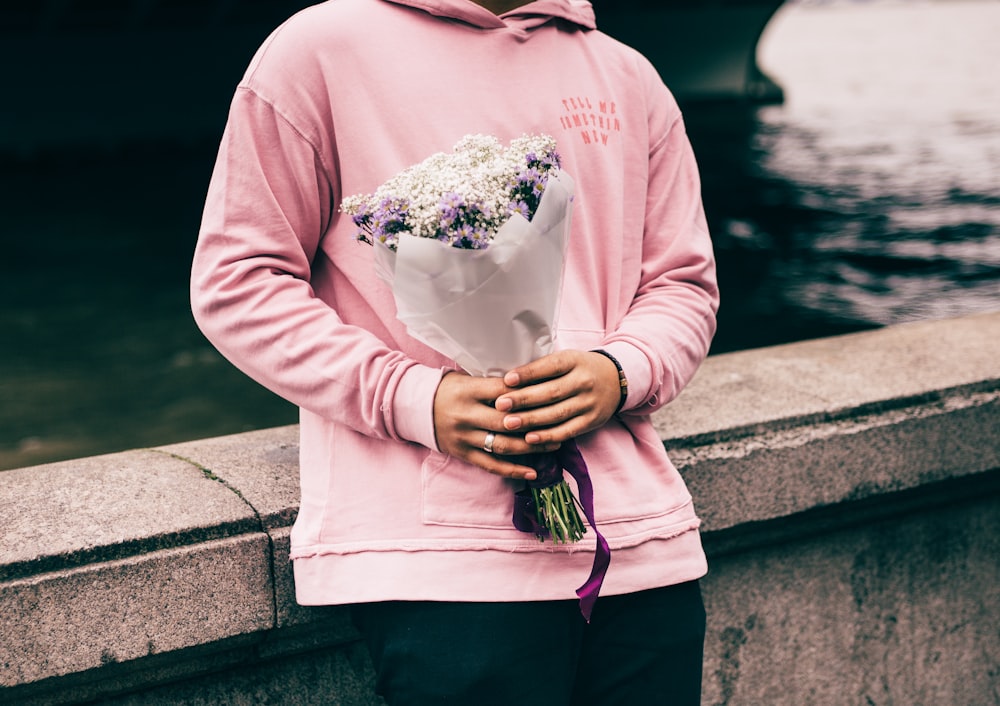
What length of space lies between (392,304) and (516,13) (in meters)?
0.60

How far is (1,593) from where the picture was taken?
186 centimetres

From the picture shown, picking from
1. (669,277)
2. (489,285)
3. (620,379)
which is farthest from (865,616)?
(489,285)

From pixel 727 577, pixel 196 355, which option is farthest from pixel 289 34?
pixel 196 355

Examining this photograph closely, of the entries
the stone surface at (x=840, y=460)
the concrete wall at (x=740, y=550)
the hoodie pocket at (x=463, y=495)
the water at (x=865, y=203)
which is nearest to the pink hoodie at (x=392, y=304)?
the hoodie pocket at (x=463, y=495)

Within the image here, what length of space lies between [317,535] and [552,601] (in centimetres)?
41

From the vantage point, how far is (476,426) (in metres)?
1.65

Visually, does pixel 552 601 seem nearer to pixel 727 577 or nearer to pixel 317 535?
pixel 317 535

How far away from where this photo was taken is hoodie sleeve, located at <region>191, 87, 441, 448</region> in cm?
171

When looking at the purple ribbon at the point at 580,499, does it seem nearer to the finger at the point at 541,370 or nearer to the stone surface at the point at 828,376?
the finger at the point at 541,370

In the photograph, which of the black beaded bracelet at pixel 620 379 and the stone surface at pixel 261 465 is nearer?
the black beaded bracelet at pixel 620 379

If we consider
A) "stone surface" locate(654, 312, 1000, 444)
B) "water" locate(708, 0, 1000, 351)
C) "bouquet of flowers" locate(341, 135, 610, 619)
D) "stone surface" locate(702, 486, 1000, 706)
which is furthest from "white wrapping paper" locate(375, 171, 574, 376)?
"water" locate(708, 0, 1000, 351)

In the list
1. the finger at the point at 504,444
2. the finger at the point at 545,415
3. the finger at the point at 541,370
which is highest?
the finger at the point at 541,370

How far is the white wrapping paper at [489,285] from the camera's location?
146 centimetres

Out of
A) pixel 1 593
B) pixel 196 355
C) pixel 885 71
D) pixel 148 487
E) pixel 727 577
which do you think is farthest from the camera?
pixel 885 71
